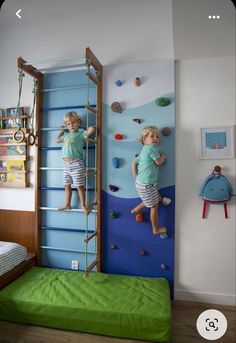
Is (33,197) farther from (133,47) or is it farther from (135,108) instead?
(133,47)

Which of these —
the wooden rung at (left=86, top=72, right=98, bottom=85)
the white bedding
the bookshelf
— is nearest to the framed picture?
the wooden rung at (left=86, top=72, right=98, bottom=85)

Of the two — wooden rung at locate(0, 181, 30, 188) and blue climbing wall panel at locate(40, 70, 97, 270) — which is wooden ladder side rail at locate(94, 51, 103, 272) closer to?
blue climbing wall panel at locate(40, 70, 97, 270)

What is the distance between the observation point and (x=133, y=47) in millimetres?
1960

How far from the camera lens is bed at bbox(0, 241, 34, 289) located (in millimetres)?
1806

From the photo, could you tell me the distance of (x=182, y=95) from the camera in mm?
1697

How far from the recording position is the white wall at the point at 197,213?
149 centimetres

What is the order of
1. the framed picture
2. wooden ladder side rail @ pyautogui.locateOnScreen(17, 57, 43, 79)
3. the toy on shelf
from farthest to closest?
wooden ladder side rail @ pyautogui.locateOnScreen(17, 57, 43, 79)
the toy on shelf
the framed picture

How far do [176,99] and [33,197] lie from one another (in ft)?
5.07

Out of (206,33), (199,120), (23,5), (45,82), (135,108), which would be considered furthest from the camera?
(45,82)

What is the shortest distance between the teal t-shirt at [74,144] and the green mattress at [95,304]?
1003 millimetres

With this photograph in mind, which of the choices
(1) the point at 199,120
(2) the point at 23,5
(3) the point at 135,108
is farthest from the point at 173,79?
(2) the point at 23,5

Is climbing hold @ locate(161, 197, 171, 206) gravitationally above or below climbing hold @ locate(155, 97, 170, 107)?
below

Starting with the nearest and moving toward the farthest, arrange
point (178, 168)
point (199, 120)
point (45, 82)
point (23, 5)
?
point (23, 5)
point (199, 120)
point (178, 168)
point (45, 82)

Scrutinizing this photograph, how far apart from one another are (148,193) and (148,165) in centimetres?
21
